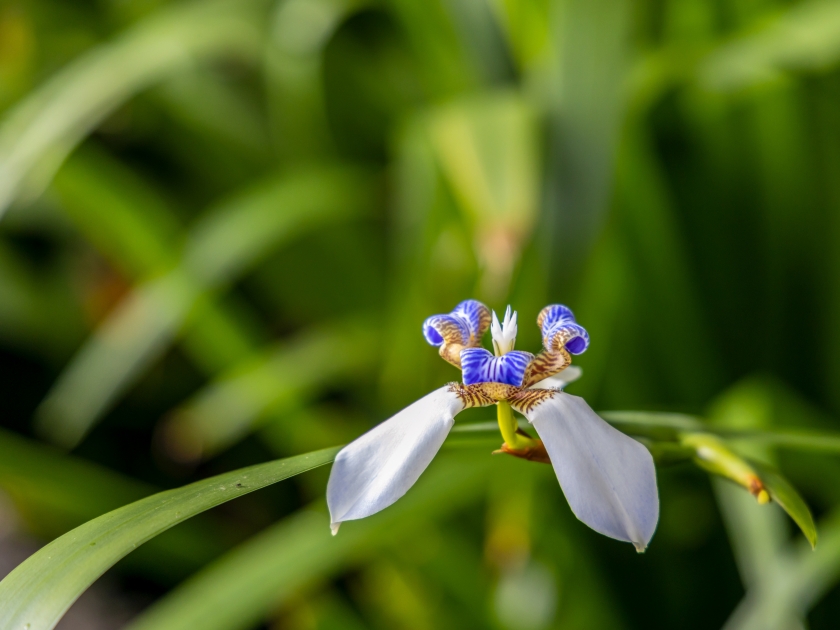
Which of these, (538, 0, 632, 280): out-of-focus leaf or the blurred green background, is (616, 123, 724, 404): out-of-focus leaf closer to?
the blurred green background

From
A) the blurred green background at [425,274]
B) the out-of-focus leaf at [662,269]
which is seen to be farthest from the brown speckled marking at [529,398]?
the out-of-focus leaf at [662,269]

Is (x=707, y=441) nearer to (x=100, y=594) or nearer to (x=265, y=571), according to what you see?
(x=265, y=571)

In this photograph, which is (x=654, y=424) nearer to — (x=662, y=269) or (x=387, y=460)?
(x=387, y=460)

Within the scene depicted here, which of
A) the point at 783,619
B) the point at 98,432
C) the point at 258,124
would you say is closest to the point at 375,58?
the point at 258,124

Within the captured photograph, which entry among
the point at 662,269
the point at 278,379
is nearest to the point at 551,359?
the point at 662,269

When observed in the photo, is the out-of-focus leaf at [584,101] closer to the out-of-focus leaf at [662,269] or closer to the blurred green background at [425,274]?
the blurred green background at [425,274]

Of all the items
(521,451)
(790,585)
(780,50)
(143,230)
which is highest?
(143,230)

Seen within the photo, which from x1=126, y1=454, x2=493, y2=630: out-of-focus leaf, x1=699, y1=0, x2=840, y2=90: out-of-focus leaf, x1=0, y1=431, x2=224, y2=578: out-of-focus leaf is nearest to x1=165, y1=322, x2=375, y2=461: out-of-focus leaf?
x1=0, y1=431, x2=224, y2=578: out-of-focus leaf
